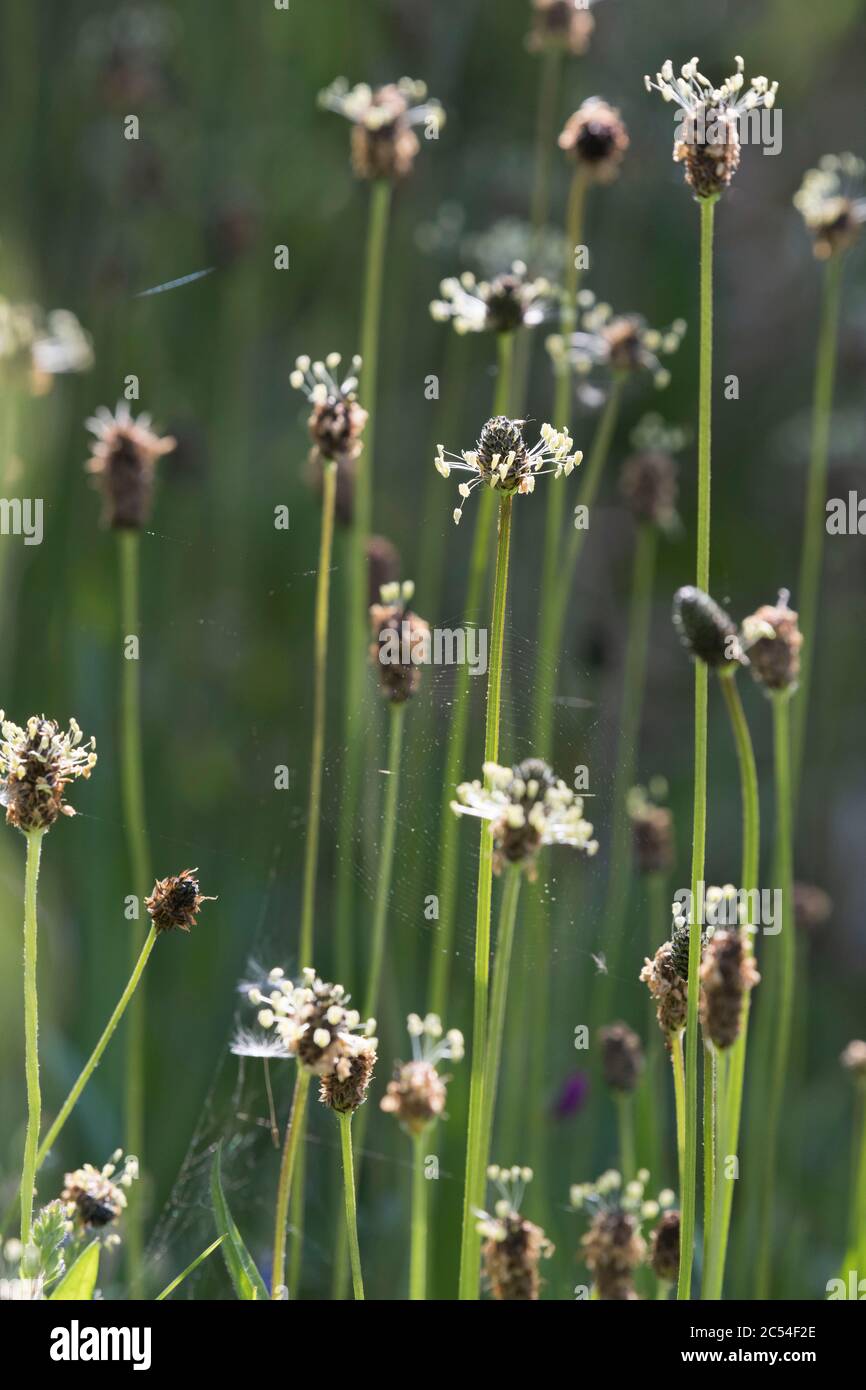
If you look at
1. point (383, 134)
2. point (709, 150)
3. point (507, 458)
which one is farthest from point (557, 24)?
point (507, 458)

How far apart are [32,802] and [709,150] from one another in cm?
34

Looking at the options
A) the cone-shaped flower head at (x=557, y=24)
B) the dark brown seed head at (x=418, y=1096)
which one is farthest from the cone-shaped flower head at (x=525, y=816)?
the cone-shaped flower head at (x=557, y=24)

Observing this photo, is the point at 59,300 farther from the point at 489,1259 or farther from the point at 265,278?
the point at 489,1259

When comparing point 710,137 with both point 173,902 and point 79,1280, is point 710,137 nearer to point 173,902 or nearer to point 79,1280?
point 173,902

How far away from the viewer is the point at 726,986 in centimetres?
52

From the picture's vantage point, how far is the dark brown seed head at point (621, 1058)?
0.73 metres

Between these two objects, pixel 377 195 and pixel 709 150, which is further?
pixel 377 195
